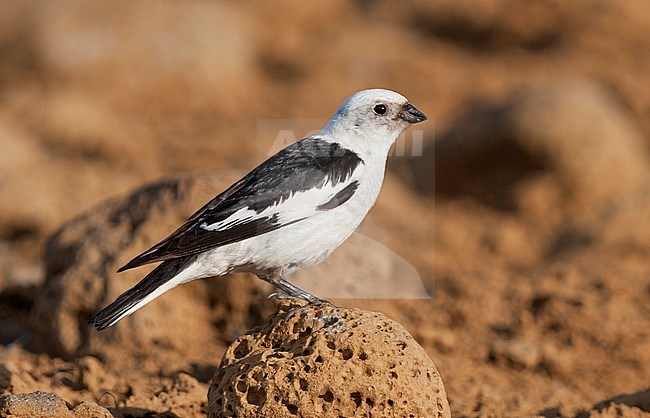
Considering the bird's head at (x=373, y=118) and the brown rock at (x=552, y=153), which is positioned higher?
the bird's head at (x=373, y=118)

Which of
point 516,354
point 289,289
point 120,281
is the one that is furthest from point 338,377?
point 516,354

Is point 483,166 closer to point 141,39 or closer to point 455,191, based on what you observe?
point 455,191

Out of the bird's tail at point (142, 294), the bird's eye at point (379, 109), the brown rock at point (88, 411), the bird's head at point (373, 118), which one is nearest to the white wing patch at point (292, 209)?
the bird's tail at point (142, 294)

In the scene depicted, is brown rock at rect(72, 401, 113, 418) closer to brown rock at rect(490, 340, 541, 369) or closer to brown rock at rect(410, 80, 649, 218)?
brown rock at rect(490, 340, 541, 369)

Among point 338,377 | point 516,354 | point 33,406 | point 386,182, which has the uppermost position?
point 338,377

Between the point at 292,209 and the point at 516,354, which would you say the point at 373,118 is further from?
the point at 516,354

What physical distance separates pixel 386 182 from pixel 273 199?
23.9ft

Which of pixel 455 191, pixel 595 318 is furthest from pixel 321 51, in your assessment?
pixel 595 318

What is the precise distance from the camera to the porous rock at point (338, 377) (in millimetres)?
4934

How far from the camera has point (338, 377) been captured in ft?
16.3

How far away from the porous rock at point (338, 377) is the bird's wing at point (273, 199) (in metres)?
0.74

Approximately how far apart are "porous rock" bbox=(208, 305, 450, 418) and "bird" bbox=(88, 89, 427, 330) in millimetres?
629

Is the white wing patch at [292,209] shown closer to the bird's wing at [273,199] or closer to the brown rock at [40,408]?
the bird's wing at [273,199]

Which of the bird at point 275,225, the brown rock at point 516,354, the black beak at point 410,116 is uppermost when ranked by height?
the black beak at point 410,116
